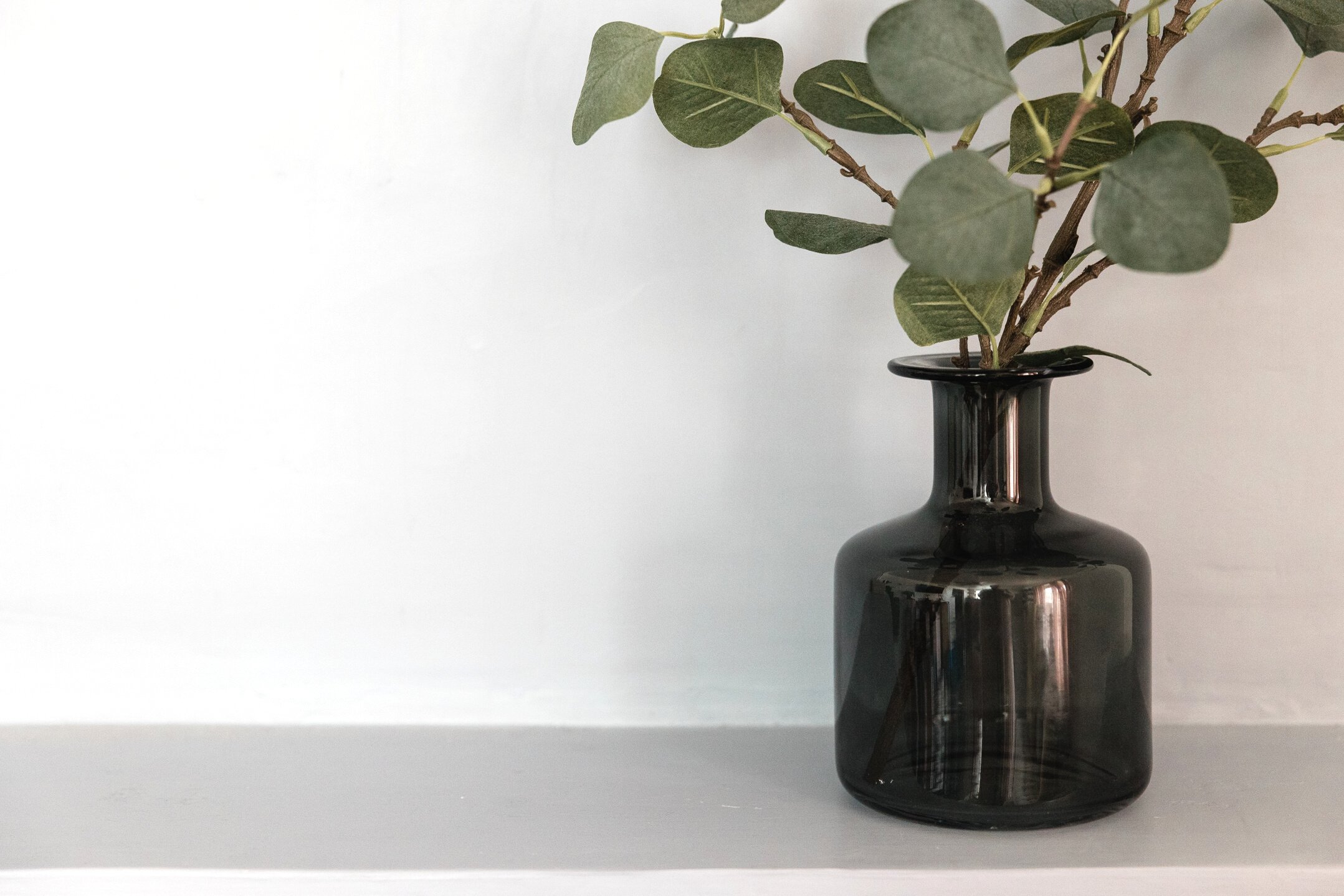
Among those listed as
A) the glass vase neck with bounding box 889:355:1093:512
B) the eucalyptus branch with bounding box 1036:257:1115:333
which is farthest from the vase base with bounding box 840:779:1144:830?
the eucalyptus branch with bounding box 1036:257:1115:333

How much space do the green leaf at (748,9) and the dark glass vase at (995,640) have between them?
219mm

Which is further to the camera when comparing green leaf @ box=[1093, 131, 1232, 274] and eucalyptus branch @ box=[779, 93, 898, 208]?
eucalyptus branch @ box=[779, 93, 898, 208]

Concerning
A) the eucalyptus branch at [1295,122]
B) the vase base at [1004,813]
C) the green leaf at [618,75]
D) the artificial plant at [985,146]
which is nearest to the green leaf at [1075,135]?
the artificial plant at [985,146]

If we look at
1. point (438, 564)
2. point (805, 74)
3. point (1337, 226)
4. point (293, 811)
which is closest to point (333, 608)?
point (438, 564)

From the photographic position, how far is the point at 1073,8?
27.4 inches

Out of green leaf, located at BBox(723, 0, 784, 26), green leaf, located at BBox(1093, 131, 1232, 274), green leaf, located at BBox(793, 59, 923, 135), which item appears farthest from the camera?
green leaf, located at BBox(793, 59, 923, 135)

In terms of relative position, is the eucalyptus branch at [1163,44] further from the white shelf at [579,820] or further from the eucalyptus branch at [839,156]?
the white shelf at [579,820]

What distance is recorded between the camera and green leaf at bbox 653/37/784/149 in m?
0.68

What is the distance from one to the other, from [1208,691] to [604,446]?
504 mm

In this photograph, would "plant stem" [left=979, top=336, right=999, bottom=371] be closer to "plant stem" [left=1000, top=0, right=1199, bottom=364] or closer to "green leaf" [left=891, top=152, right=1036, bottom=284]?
"plant stem" [left=1000, top=0, right=1199, bottom=364]

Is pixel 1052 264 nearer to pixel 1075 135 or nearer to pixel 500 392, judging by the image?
pixel 1075 135

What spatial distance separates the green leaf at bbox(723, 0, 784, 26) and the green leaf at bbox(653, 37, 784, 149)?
0.18ft

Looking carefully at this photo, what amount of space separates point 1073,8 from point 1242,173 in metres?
0.16

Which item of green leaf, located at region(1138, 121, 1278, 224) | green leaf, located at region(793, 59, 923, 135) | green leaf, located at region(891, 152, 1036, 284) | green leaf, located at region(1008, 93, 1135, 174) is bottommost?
green leaf, located at region(891, 152, 1036, 284)
